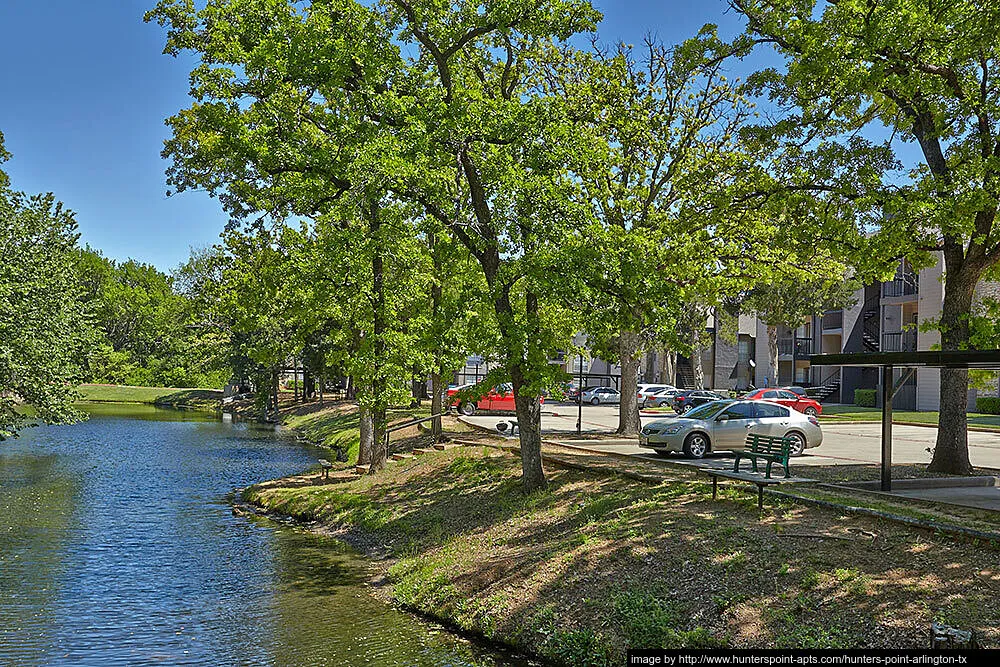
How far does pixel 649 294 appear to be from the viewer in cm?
1792

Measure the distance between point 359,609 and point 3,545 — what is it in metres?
9.64

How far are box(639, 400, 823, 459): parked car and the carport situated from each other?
598 cm

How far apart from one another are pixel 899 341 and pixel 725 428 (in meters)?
33.3

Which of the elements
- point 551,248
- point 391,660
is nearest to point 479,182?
point 551,248

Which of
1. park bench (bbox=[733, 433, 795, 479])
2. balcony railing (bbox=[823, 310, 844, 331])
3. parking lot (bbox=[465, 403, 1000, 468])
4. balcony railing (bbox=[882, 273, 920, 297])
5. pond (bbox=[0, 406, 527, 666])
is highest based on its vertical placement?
balcony railing (bbox=[882, 273, 920, 297])

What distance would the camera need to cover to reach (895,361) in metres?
15.9

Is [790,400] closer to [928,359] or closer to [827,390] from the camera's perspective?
[827,390]

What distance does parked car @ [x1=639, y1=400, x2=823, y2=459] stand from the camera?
75.9 ft

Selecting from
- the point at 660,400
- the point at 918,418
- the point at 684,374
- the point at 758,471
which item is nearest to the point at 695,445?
the point at 758,471

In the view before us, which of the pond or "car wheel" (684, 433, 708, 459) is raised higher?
"car wheel" (684, 433, 708, 459)

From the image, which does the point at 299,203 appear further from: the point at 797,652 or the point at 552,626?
the point at 797,652

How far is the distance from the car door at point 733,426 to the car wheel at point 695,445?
280 mm

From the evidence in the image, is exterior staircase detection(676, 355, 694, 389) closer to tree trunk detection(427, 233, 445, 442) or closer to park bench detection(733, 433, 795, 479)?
tree trunk detection(427, 233, 445, 442)

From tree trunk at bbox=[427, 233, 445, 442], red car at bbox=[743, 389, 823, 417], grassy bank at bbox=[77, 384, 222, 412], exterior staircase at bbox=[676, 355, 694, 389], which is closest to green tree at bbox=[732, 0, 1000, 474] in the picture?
tree trunk at bbox=[427, 233, 445, 442]
